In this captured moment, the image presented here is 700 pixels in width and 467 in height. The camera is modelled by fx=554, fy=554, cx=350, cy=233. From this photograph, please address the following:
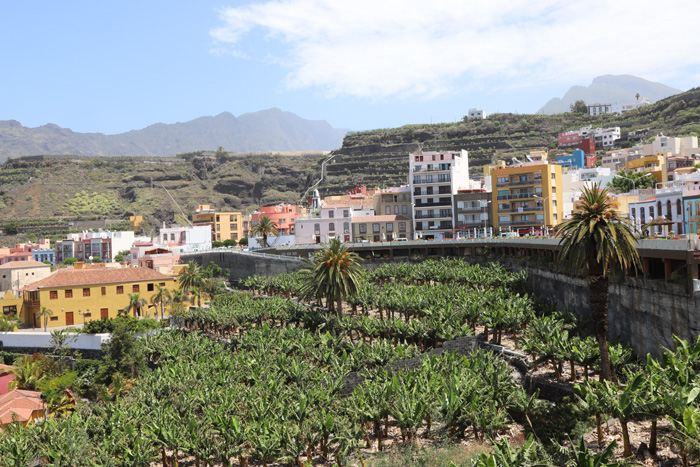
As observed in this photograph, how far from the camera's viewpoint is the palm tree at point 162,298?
71688 mm

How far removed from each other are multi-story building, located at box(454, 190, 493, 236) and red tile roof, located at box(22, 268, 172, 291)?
50816 millimetres

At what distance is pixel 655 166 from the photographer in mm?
106062

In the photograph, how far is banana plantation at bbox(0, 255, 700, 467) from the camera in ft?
70.7

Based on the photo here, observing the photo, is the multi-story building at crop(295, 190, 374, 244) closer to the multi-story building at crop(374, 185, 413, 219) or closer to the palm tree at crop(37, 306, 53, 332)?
the multi-story building at crop(374, 185, 413, 219)

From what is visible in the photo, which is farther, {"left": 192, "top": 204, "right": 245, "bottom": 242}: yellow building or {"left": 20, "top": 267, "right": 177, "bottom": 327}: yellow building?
{"left": 192, "top": 204, "right": 245, "bottom": 242}: yellow building

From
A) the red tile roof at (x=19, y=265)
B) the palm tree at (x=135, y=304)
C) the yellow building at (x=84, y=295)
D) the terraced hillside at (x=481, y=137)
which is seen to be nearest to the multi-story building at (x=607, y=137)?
the terraced hillside at (x=481, y=137)

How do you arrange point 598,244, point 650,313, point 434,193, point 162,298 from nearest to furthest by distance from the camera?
point 598,244 → point 650,313 → point 162,298 → point 434,193

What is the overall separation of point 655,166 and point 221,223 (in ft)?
334

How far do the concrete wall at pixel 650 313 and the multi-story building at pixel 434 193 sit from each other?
56.7 metres

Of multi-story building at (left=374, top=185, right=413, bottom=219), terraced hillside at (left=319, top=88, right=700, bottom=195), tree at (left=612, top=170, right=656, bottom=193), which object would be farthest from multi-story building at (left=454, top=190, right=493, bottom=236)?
terraced hillside at (left=319, top=88, right=700, bottom=195)

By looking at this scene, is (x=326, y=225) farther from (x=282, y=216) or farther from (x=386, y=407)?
(x=386, y=407)

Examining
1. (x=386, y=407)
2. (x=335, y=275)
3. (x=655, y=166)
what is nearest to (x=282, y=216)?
(x=655, y=166)

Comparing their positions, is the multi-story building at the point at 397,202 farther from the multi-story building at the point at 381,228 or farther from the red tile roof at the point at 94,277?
the red tile roof at the point at 94,277

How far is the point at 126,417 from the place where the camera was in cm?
2989
